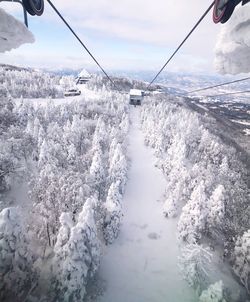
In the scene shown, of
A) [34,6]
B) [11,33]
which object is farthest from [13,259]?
[34,6]

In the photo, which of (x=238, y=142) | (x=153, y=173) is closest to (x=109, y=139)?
(x=153, y=173)

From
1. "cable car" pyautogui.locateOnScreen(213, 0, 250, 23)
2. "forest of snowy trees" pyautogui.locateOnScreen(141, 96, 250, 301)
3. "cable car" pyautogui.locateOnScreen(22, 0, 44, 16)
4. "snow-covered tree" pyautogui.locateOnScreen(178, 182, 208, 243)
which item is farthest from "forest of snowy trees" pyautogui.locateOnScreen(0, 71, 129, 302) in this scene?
"cable car" pyautogui.locateOnScreen(213, 0, 250, 23)

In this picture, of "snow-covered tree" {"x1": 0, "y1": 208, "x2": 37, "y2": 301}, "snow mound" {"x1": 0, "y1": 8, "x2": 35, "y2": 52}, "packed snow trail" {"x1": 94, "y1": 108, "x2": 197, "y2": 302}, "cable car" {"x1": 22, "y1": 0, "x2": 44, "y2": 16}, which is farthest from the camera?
"packed snow trail" {"x1": 94, "y1": 108, "x2": 197, "y2": 302}

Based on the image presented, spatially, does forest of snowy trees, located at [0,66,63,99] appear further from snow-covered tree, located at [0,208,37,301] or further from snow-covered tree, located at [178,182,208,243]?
snow-covered tree, located at [0,208,37,301]

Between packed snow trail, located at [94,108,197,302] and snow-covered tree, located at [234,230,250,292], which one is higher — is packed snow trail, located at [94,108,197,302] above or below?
below

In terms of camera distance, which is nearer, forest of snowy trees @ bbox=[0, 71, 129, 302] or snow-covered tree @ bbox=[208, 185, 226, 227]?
forest of snowy trees @ bbox=[0, 71, 129, 302]

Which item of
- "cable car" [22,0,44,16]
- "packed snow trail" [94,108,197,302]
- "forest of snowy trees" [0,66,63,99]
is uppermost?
"cable car" [22,0,44,16]

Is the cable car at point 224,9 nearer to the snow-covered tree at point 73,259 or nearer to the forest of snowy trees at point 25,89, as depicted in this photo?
the snow-covered tree at point 73,259
